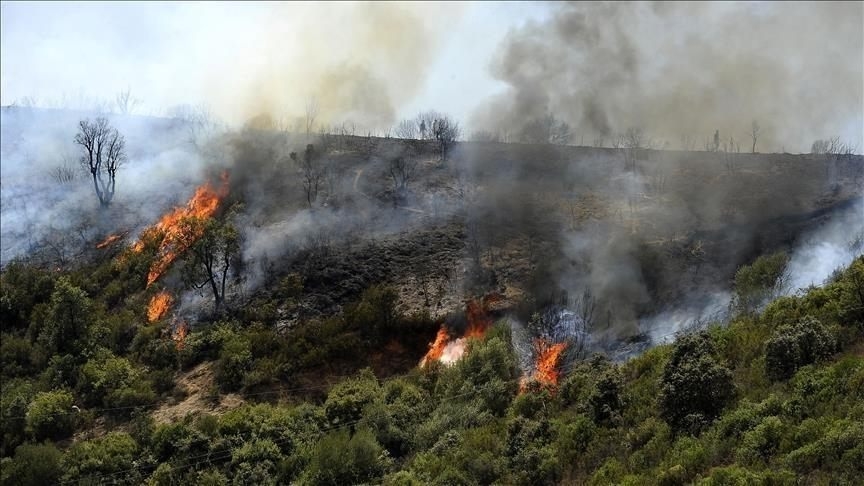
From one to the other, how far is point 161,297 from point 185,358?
8.15m

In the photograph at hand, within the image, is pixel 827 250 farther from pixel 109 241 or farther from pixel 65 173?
pixel 65 173

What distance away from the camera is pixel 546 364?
43.8 m

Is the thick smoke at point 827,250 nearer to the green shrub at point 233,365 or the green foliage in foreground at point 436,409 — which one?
the green foliage in foreground at point 436,409

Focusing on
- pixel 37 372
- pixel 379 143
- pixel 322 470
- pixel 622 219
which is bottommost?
pixel 322 470

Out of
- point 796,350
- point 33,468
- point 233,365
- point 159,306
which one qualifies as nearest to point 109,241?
point 159,306

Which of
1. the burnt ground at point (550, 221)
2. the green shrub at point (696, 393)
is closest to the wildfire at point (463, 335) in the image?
the burnt ground at point (550, 221)

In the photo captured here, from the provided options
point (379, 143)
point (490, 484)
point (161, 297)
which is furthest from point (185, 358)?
point (379, 143)

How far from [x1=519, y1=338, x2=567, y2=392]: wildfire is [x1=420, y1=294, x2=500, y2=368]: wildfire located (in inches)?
160

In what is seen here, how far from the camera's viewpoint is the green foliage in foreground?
28672 mm

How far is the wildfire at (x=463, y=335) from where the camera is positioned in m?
47.8

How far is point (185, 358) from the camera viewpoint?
49656mm

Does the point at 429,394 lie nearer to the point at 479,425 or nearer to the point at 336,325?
the point at 479,425

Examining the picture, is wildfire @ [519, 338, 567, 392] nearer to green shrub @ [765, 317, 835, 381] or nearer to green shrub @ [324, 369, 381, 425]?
green shrub @ [324, 369, 381, 425]

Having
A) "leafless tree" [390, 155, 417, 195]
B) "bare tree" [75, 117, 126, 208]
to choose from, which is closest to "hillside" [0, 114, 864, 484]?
"leafless tree" [390, 155, 417, 195]
